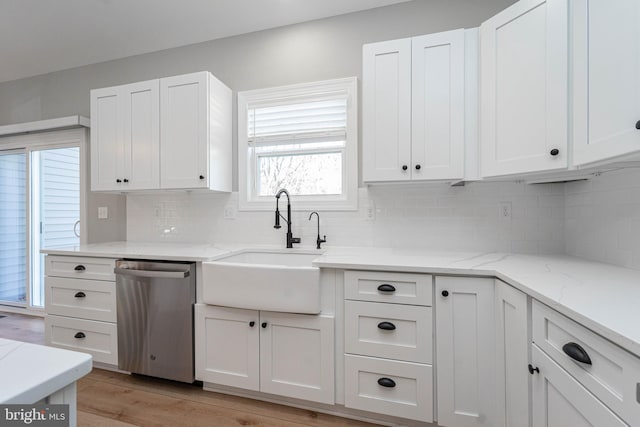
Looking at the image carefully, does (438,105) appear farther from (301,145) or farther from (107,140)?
(107,140)

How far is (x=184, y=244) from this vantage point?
2730mm

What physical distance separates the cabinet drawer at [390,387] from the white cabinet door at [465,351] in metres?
0.07

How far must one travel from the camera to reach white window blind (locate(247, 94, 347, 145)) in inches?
97.1

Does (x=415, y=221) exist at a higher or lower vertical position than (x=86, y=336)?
higher

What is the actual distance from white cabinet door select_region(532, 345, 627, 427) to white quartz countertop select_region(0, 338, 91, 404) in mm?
1169

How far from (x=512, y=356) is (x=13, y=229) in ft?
16.7

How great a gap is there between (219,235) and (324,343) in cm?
146

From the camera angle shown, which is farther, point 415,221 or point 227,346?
point 415,221

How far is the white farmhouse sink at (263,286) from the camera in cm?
172

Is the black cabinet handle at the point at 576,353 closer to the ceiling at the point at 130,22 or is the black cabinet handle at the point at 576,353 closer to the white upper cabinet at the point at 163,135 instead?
the white upper cabinet at the point at 163,135

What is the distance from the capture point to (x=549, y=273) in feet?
4.56

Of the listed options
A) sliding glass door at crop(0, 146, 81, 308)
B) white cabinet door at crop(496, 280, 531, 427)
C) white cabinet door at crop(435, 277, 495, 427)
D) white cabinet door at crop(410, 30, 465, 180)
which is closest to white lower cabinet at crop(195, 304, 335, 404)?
white cabinet door at crop(435, 277, 495, 427)

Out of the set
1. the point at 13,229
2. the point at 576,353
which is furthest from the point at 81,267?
the point at 576,353

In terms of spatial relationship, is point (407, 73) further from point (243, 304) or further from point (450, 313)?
point (243, 304)
